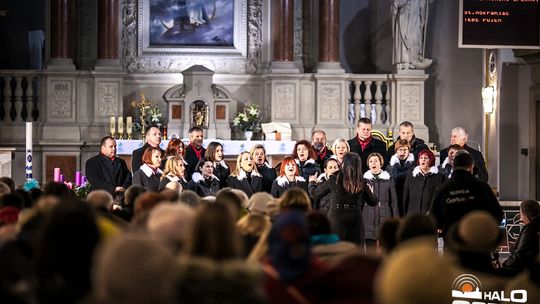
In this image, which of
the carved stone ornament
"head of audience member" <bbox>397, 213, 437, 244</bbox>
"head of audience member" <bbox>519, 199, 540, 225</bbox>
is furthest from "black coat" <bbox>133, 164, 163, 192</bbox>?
the carved stone ornament

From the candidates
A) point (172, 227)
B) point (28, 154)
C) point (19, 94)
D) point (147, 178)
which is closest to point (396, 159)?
point (147, 178)

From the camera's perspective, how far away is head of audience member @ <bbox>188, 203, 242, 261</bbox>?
4219 millimetres

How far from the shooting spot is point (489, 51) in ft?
66.7

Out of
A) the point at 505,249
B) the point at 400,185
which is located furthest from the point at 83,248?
the point at 505,249

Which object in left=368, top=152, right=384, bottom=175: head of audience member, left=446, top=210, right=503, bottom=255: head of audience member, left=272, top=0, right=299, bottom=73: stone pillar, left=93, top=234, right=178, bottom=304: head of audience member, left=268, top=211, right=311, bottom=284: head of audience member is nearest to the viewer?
left=93, top=234, right=178, bottom=304: head of audience member

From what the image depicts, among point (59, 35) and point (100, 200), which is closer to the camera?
point (100, 200)

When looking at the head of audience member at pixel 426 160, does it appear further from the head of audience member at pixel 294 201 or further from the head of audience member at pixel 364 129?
the head of audience member at pixel 294 201

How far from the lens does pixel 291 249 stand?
4727mm

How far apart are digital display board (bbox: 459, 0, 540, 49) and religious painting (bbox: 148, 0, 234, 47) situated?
6.35 meters

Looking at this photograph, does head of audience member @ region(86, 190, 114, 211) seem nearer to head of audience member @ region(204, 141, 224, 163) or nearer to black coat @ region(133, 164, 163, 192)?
black coat @ region(133, 164, 163, 192)

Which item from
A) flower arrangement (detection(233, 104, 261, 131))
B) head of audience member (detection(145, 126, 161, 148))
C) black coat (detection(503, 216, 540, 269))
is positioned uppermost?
flower arrangement (detection(233, 104, 261, 131))

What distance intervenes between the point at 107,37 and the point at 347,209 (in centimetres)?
971

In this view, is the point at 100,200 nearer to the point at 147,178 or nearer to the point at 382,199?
the point at 147,178

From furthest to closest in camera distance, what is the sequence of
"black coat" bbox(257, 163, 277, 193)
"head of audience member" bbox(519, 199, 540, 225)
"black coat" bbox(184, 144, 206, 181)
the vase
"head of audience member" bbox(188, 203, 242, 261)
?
the vase → "black coat" bbox(184, 144, 206, 181) → "black coat" bbox(257, 163, 277, 193) → "head of audience member" bbox(519, 199, 540, 225) → "head of audience member" bbox(188, 203, 242, 261)
